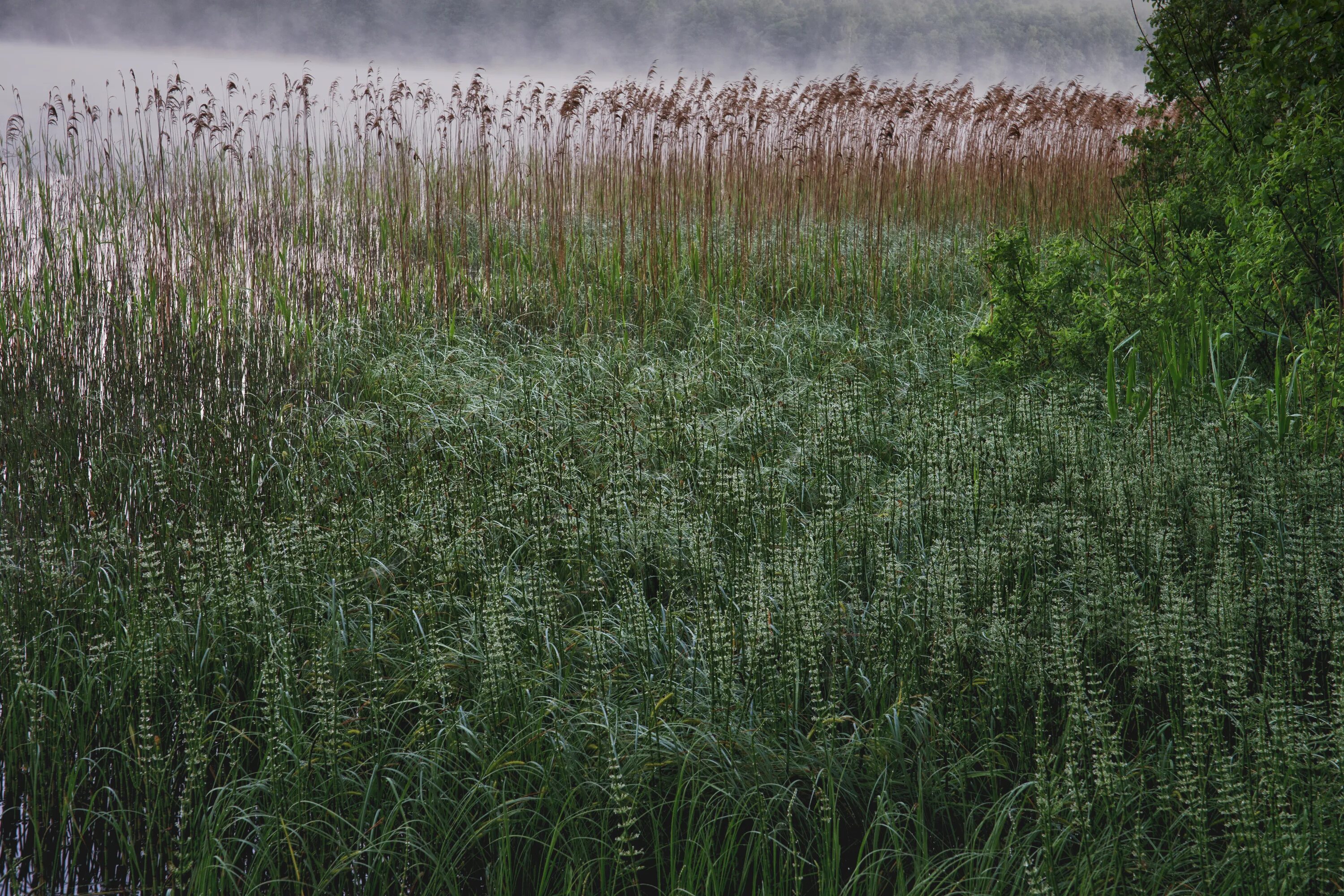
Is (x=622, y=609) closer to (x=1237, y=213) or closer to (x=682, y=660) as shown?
(x=682, y=660)

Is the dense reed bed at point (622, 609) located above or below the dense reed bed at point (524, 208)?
below

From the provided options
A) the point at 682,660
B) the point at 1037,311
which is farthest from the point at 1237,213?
the point at 682,660

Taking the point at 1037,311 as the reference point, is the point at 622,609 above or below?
below

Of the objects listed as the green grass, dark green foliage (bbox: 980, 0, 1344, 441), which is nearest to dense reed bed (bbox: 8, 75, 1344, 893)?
the green grass

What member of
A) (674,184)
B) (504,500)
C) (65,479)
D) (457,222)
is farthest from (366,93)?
(504,500)

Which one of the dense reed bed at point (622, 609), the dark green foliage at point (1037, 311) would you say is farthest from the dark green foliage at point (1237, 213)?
the dense reed bed at point (622, 609)

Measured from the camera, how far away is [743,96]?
6.56 m

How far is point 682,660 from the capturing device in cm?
222

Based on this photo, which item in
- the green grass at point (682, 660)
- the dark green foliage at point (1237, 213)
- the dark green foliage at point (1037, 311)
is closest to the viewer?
the green grass at point (682, 660)

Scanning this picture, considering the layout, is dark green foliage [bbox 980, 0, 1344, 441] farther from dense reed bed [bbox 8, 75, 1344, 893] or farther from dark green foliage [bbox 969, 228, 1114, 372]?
dense reed bed [bbox 8, 75, 1344, 893]

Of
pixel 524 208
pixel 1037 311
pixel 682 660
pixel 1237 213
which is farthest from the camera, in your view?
pixel 524 208

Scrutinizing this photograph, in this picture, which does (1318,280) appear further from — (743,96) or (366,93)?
(366,93)

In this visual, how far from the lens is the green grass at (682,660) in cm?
170

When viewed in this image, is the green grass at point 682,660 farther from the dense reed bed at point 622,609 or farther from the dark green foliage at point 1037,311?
the dark green foliage at point 1037,311
